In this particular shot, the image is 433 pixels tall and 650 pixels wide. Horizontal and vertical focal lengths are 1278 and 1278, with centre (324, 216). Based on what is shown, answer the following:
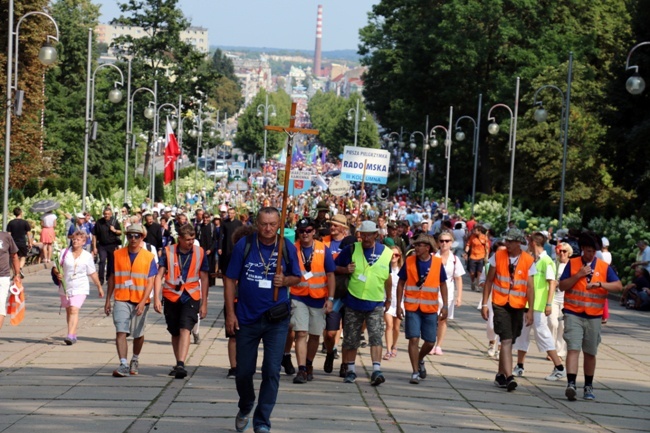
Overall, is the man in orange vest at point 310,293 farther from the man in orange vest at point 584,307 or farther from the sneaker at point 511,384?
the man in orange vest at point 584,307

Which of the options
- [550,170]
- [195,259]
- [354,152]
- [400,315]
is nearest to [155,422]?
[195,259]

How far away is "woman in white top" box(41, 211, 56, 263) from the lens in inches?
1325

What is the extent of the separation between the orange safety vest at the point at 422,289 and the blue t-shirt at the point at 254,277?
4110 mm

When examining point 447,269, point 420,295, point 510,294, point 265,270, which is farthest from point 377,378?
point 447,269

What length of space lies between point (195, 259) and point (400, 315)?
2.33 meters

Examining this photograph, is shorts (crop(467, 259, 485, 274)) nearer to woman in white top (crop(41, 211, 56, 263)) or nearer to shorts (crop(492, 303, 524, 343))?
woman in white top (crop(41, 211, 56, 263))

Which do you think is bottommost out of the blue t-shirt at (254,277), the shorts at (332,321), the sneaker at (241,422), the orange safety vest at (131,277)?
the sneaker at (241,422)

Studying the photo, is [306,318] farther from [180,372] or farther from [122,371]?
[122,371]

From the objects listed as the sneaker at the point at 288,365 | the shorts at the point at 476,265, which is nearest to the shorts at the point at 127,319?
the sneaker at the point at 288,365

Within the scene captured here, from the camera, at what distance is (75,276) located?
53.2 ft

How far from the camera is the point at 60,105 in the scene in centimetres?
7331

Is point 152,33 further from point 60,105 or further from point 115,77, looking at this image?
point 60,105

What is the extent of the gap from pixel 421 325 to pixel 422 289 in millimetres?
449

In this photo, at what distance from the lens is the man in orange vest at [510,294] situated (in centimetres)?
1373
